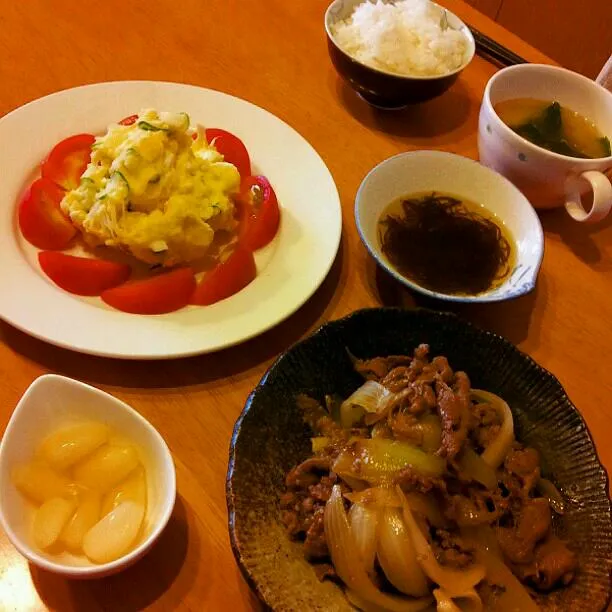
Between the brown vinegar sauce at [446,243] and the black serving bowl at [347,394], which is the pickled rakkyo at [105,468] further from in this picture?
the brown vinegar sauce at [446,243]

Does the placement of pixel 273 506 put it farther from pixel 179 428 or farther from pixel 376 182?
pixel 376 182

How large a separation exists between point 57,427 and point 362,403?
54 cm

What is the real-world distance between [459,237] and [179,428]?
0.85m

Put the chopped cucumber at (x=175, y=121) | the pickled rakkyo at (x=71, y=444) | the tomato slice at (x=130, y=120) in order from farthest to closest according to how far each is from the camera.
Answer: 1. the tomato slice at (x=130, y=120)
2. the chopped cucumber at (x=175, y=121)
3. the pickled rakkyo at (x=71, y=444)

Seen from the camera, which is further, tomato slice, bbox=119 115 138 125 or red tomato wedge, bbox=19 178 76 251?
tomato slice, bbox=119 115 138 125

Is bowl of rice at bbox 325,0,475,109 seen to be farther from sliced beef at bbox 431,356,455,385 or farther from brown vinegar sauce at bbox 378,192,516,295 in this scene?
sliced beef at bbox 431,356,455,385

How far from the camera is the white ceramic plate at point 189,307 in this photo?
4.20 ft

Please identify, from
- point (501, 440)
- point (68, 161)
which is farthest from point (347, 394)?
point (68, 161)

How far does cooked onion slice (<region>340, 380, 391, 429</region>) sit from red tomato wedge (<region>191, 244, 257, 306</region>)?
1.26 feet

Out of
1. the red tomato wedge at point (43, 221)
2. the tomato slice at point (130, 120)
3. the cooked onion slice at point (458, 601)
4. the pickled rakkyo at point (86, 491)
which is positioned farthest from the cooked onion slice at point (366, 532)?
the tomato slice at point (130, 120)

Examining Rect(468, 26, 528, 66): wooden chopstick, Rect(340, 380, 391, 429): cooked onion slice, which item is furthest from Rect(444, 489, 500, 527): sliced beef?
Rect(468, 26, 528, 66): wooden chopstick

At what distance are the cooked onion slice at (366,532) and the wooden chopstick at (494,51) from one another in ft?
5.65

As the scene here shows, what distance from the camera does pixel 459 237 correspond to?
1.62 meters

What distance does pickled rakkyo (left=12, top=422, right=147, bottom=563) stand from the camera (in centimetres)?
95
